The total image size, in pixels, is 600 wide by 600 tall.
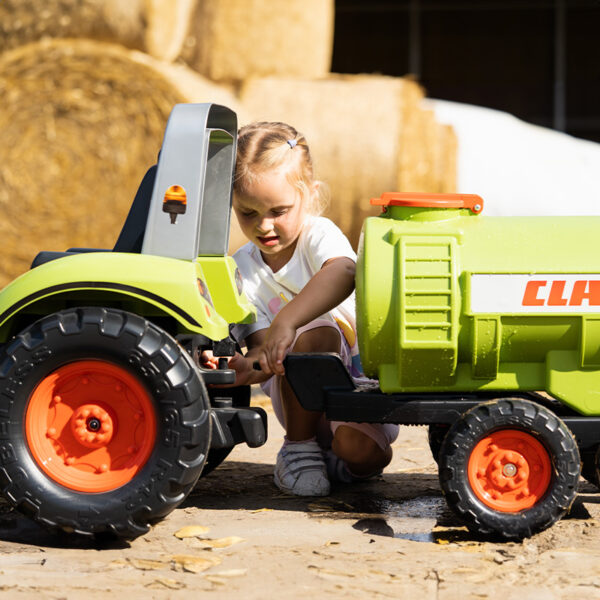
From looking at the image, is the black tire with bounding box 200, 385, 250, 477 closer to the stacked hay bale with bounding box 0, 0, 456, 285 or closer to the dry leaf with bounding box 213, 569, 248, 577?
the dry leaf with bounding box 213, 569, 248, 577

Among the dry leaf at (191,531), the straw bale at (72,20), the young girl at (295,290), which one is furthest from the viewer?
the straw bale at (72,20)

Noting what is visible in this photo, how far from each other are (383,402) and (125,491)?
2.22 feet

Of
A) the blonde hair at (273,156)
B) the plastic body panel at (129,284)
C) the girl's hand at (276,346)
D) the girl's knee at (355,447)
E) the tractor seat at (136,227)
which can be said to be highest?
the blonde hair at (273,156)

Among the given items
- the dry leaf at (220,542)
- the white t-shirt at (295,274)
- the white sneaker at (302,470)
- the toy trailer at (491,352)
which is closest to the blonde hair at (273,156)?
the white t-shirt at (295,274)

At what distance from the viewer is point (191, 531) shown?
95.7 inches

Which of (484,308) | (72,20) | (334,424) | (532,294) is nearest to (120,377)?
(334,424)

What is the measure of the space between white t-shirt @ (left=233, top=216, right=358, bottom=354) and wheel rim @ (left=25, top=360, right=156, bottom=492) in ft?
2.02

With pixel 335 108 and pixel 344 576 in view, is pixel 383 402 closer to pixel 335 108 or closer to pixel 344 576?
pixel 344 576

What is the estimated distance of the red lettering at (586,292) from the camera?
7.89ft

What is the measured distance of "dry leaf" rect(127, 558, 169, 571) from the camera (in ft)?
7.09

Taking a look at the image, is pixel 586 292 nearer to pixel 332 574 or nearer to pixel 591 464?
pixel 591 464

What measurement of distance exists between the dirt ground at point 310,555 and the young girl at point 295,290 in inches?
5.2

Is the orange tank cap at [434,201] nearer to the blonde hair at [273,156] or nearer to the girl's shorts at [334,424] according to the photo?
the blonde hair at [273,156]

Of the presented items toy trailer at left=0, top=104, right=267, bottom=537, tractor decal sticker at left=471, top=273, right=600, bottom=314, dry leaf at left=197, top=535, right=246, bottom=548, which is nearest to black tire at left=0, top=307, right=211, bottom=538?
toy trailer at left=0, top=104, right=267, bottom=537
